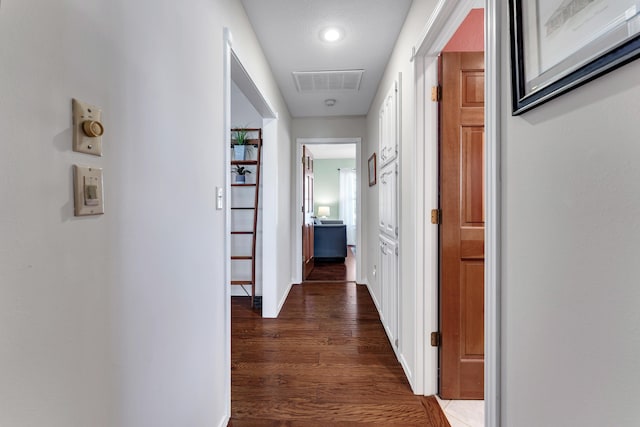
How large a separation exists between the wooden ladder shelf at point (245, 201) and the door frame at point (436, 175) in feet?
6.84

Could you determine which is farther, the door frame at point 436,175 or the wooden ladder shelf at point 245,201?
the wooden ladder shelf at point 245,201

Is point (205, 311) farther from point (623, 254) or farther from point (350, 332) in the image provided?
point (350, 332)

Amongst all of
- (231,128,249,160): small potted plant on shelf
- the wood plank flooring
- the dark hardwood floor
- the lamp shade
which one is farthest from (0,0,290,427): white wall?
the lamp shade

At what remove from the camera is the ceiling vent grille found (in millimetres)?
2816

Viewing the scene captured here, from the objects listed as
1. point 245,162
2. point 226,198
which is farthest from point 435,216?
point 245,162

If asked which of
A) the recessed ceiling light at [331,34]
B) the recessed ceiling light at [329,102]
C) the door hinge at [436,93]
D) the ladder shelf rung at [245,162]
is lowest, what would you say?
the ladder shelf rung at [245,162]

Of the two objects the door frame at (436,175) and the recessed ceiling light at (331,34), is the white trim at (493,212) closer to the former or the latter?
the door frame at (436,175)

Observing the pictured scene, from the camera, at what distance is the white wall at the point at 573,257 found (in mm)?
538

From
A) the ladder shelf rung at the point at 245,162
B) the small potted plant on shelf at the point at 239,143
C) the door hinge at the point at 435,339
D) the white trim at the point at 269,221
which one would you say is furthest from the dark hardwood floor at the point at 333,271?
the door hinge at the point at 435,339

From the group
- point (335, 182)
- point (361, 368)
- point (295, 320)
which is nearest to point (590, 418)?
point (361, 368)

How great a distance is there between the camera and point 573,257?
0.65 m

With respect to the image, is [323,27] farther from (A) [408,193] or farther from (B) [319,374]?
(B) [319,374]

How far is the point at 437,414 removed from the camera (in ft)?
5.26

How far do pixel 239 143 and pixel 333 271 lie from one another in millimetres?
2792
